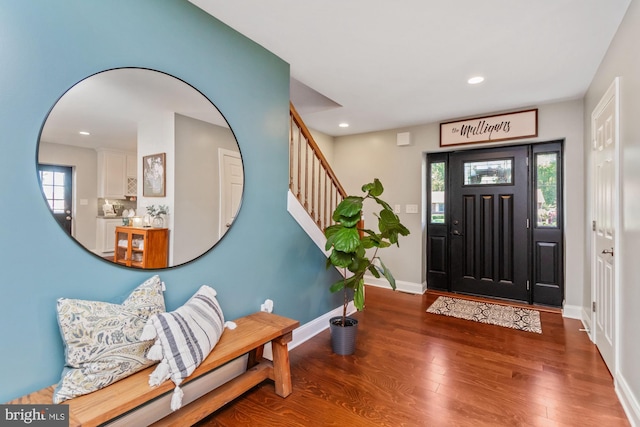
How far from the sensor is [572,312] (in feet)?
11.5

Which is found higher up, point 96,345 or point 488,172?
point 488,172

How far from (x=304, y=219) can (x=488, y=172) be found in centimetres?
278

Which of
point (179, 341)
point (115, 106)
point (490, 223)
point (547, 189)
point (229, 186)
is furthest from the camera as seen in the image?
point (490, 223)

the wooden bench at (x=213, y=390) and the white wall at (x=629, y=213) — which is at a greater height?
the white wall at (x=629, y=213)

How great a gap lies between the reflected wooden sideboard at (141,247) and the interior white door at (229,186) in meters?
0.39

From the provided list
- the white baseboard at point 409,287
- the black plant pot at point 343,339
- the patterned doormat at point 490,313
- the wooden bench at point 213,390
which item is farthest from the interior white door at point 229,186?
the white baseboard at point 409,287

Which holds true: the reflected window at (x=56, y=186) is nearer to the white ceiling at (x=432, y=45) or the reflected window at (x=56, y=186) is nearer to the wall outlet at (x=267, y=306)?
the white ceiling at (x=432, y=45)

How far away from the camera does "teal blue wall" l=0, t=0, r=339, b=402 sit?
4.15 feet

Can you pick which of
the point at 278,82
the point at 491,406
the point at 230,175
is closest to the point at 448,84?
the point at 278,82

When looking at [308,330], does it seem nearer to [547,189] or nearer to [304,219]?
[304,219]

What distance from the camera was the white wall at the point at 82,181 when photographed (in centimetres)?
142

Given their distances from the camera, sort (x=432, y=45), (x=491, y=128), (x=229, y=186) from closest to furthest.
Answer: (x=229, y=186) → (x=432, y=45) → (x=491, y=128)

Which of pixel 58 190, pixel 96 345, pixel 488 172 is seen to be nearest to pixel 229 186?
pixel 58 190

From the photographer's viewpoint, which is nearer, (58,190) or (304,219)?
(58,190)
